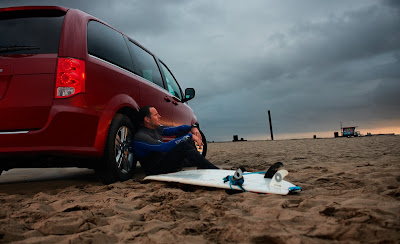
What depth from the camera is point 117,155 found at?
3324mm

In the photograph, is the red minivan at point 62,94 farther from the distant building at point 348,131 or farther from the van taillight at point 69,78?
the distant building at point 348,131

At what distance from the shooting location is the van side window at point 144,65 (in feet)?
13.4

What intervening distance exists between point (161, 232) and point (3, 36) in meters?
2.74

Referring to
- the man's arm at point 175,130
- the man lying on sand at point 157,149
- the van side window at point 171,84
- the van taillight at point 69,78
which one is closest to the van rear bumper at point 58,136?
the van taillight at point 69,78

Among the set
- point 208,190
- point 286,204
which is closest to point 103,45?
point 208,190

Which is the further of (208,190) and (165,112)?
(165,112)

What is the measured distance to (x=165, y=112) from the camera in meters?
4.58

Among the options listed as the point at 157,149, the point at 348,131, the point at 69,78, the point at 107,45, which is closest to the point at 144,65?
the point at 107,45

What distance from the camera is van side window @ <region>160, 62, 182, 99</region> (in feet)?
17.2

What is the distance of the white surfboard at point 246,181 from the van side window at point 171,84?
2.26m

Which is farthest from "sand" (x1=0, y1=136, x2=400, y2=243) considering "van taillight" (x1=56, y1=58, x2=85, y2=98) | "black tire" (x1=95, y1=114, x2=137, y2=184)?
"van taillight" (x1=56, y1=58, x2=85, y2=98)

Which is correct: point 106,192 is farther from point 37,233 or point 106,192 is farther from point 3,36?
point 3,36

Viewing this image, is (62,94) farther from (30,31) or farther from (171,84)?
(171,84)

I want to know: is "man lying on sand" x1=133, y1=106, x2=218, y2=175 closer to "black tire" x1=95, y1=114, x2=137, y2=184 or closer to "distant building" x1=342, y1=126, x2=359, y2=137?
"black tire" x1=95, y1=114, x2=137, y2=184
